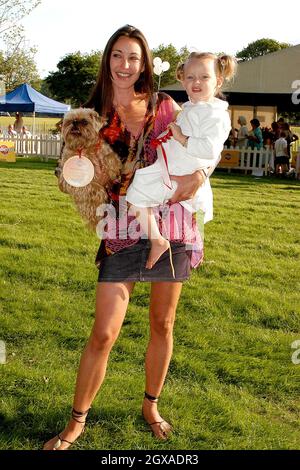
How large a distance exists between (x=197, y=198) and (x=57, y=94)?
2323 inches

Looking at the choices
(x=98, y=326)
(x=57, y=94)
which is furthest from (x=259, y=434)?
(x=57, y=94)

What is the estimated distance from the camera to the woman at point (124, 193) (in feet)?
9.35

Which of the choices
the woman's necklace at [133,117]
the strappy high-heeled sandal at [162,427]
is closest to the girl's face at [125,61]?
the woman's necklace at [133,117]

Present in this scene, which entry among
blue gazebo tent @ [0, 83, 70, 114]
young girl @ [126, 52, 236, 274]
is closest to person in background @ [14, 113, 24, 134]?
blue gazebo tent @ [0, 83, 70, 114]

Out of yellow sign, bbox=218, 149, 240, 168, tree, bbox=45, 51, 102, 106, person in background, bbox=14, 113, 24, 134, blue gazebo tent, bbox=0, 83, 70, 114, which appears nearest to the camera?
yellow sign, bbox=218, 149, 240, 168

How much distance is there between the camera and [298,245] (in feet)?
25.8

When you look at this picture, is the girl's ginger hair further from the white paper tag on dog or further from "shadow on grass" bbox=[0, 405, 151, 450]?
"shadow on grass" bbox=[0, 405, 151, 450]

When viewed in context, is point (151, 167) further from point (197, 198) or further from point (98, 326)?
point (98, 326)

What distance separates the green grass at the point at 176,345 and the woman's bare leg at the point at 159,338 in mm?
128

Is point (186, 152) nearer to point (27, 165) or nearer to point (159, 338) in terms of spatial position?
point (159, 338)

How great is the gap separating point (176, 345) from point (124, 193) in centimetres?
204

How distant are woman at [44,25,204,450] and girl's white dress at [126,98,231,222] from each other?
0.07 meters

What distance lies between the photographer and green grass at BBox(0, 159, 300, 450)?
132 inches

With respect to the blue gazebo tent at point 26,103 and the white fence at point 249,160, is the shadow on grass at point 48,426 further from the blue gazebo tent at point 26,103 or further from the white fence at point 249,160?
the blue gazebo tent at point 26,103
